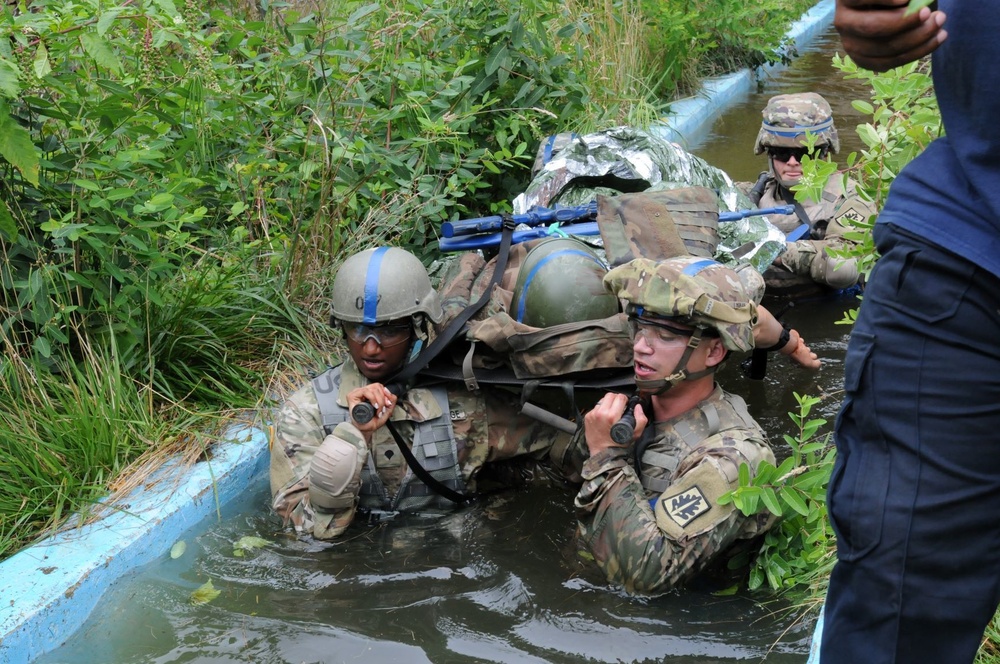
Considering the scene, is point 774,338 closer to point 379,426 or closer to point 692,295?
point 692,295

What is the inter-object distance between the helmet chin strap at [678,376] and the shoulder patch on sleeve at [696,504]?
12.2 inches

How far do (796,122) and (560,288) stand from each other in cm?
Answer: 323

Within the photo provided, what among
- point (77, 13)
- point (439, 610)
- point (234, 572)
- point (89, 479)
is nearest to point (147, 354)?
point (89, 479)

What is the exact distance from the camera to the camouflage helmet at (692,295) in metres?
3.74

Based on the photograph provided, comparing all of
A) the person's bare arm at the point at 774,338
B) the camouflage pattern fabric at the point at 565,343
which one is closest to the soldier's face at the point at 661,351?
the camouflage pattern fabric at the point at 565,343

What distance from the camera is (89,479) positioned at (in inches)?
167

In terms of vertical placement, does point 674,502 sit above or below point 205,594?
above

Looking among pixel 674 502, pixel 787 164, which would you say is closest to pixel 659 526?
pixel 674 502

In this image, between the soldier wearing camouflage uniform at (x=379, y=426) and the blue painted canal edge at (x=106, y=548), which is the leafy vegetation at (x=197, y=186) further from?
the soldier wearing camouflage uniform at (x=379, y=426)

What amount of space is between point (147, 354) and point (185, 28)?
1.42m

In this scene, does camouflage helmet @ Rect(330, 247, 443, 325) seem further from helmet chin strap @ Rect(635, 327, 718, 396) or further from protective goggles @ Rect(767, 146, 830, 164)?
protective goggles @ Rect(767, 146, 830, 164)

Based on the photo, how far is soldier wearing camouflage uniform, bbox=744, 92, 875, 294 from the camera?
6.48 m

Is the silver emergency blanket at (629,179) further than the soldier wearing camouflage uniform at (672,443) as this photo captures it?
Yes

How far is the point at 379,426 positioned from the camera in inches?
164
